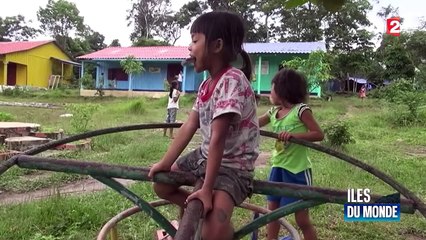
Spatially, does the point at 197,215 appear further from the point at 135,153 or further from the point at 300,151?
the point at 135,153

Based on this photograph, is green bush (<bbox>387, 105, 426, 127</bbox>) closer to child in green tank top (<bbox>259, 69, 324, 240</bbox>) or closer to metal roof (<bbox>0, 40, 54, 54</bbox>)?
child in green tank top (<bbox>259, 69, 324, 240</bbox>)

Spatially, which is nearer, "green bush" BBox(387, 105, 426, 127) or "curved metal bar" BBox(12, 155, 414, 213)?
"curved metal bar" BBox(12, 155, 414, 213)

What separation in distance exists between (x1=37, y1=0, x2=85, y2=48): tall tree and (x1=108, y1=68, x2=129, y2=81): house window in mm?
15117

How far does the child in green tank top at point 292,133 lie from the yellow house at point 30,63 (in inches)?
1035

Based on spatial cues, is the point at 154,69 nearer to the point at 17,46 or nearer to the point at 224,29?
the point at 17,46

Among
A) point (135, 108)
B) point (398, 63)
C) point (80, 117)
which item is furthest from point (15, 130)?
point (398, 63)

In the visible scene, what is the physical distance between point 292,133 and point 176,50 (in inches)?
849

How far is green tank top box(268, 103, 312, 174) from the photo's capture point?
2658 mm

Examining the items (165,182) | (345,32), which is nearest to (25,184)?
(165,182)

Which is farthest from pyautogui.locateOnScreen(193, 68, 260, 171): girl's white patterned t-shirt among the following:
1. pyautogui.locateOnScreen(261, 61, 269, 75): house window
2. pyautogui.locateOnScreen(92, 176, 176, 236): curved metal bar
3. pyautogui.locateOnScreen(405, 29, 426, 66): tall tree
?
pyautogui.locateOnScreen(405, 29, 426, 66): tall tree

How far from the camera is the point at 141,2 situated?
39031mm

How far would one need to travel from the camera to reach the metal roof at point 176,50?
20.1 meters

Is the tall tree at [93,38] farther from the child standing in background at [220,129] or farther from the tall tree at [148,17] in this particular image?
the child standing in background at [220,129]

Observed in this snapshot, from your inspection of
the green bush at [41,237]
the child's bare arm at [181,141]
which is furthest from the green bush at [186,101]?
the child's bare arm at [181,141]
